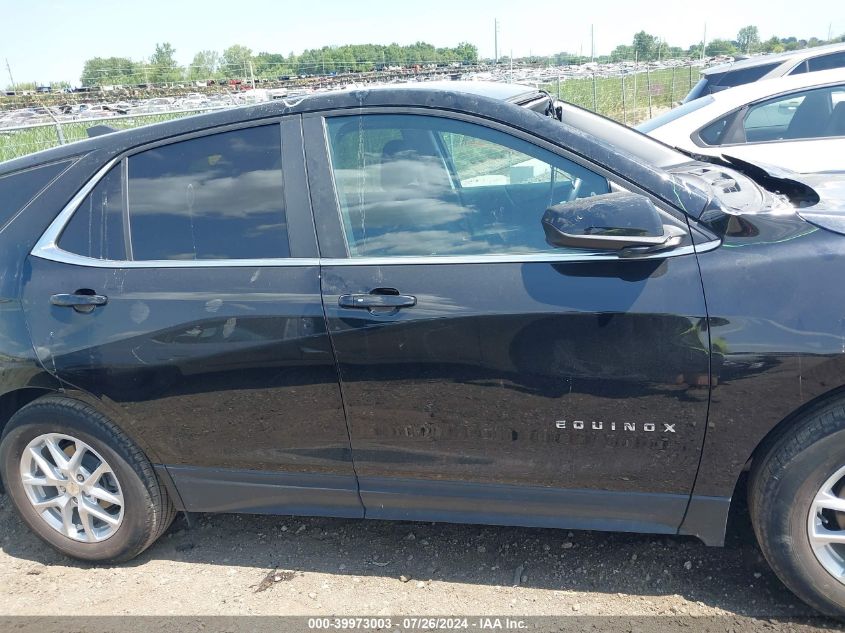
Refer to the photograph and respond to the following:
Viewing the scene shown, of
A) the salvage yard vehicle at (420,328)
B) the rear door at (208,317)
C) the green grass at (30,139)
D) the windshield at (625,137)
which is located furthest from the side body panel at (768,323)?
the green grass at (30,139)

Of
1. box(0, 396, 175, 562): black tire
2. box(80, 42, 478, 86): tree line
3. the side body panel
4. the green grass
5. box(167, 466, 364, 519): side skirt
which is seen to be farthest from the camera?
box(80, 42, 478, 86): tree line

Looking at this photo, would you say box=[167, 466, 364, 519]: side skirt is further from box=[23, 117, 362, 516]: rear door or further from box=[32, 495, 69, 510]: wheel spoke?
box=[32, 495, 69, 510]: wheel spoke

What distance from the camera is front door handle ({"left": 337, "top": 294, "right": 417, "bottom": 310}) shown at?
2.45 metres

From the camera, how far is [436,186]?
2.62m

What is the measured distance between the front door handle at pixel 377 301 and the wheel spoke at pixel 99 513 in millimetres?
1482

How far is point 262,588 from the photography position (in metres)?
2.92

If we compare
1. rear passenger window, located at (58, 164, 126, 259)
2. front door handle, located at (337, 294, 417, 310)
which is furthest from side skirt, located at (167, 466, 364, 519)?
rear passenger window, located at (58, 164, 126, 259)

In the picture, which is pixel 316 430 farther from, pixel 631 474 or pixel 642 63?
pixel 642 63

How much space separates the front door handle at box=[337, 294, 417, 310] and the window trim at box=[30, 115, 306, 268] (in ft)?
1.05

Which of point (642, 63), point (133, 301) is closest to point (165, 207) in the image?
point (133, 301)

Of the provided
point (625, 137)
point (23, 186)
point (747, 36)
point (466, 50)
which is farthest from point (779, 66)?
point (747, 36)

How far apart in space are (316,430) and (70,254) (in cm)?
125

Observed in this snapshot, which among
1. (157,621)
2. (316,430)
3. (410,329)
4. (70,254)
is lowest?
(157,621)

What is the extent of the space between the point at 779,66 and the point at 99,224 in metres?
7.67
